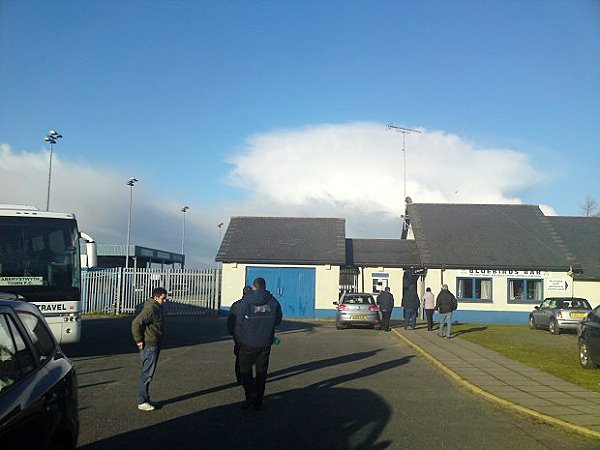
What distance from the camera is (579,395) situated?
9547 mm

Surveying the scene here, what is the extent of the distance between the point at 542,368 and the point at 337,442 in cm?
753

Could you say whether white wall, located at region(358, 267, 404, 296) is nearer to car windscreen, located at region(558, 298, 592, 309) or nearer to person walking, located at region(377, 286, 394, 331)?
person walking, located at region(377, 286, 394, 331)

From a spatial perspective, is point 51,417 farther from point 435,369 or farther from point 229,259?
point 229,259

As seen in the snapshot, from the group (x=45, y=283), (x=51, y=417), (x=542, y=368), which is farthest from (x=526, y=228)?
(x=51, y=417)

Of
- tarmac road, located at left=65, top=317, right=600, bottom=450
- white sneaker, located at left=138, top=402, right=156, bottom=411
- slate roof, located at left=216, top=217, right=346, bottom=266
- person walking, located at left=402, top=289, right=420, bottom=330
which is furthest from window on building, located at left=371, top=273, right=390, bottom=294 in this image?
white sneaker, located at left=138, top=402, right=156, bottom=411

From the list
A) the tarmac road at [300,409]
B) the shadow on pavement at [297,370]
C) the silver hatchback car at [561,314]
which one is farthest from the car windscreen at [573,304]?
the tarmac road at [300,409]

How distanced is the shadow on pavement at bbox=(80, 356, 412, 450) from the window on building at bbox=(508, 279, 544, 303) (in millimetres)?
23129

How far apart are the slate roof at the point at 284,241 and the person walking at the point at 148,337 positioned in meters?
22.5

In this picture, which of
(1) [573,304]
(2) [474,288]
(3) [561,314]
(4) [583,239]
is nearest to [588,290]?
(4) [583,239]

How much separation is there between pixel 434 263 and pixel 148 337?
23759 millimetres

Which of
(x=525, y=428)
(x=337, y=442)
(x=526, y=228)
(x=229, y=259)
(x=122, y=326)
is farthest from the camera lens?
(x=526, y=228)

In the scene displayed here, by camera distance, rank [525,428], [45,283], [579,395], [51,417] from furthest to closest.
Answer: [45,283], [579,395], [525,428], [51,417]

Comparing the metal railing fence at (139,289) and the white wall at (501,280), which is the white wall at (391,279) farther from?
the metal railing fence at (139,289)

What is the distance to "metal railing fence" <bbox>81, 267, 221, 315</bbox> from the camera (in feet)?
94.9
